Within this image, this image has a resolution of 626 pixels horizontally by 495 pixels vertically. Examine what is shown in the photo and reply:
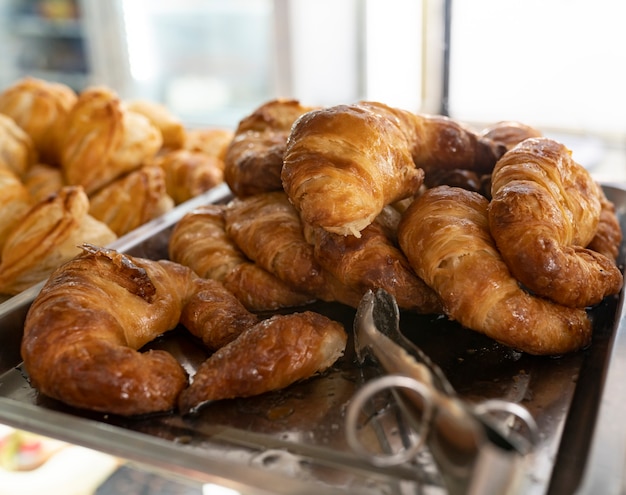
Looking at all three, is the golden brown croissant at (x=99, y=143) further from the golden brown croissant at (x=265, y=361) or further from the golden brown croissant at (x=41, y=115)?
the golden brown croissant at (x=265, y=361)

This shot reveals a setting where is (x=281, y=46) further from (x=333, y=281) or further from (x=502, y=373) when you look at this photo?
(x=502, y=373)

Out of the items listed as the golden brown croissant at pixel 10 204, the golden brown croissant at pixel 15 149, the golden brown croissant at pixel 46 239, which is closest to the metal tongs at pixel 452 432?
the golden brown croissant at pixel 46 239

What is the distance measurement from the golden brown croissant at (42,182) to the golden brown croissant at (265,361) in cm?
112

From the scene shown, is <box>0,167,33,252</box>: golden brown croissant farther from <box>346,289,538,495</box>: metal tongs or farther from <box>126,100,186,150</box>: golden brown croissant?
<box>346,289,538,495</box>: metal tongs

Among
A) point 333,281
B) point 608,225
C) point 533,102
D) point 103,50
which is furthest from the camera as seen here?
point 103,50

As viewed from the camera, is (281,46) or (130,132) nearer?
(130,132)

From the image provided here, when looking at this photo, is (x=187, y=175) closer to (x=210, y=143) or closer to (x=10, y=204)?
(x=210, y=143)

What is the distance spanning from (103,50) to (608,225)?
4.73 m

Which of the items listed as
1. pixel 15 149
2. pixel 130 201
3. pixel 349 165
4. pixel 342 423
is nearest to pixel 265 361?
pixel 342 423

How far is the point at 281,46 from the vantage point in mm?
4051

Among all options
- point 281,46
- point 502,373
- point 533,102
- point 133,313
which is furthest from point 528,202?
point 281,46

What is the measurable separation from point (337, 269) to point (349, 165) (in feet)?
0.73

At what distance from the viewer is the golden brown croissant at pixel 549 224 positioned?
121 cm

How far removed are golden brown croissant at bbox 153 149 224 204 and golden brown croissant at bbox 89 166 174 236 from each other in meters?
0.17
